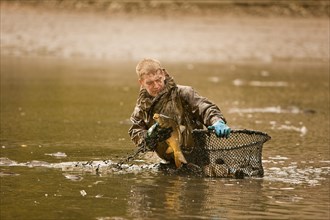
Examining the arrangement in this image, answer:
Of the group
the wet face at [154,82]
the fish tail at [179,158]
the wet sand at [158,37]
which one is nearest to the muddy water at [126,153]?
the fish tail at [179,158]

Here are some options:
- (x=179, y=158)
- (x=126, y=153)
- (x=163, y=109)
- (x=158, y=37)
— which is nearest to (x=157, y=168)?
(x=179, y=158)

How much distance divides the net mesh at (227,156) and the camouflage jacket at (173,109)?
0.11m

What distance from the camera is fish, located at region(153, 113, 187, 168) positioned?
28.5ft

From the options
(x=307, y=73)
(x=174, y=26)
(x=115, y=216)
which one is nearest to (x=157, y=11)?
(x=174, y=26)

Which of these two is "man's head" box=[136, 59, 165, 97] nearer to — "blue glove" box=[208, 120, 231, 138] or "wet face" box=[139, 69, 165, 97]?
"wet face" box=[139, 69, 165, 97]

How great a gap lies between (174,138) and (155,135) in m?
0.18

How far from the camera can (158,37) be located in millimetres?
25812

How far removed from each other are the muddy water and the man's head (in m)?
0.74

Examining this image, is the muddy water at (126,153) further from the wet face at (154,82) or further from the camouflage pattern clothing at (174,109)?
the wet face at (154,82)

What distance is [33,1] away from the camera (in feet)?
97.8

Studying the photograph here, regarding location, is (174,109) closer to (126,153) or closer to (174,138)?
(174,138)

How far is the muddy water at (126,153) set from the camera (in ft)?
24.8

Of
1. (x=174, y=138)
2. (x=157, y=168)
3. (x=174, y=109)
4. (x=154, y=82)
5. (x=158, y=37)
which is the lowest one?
(x=157, y=168)

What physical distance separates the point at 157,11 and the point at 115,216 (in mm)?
22505
